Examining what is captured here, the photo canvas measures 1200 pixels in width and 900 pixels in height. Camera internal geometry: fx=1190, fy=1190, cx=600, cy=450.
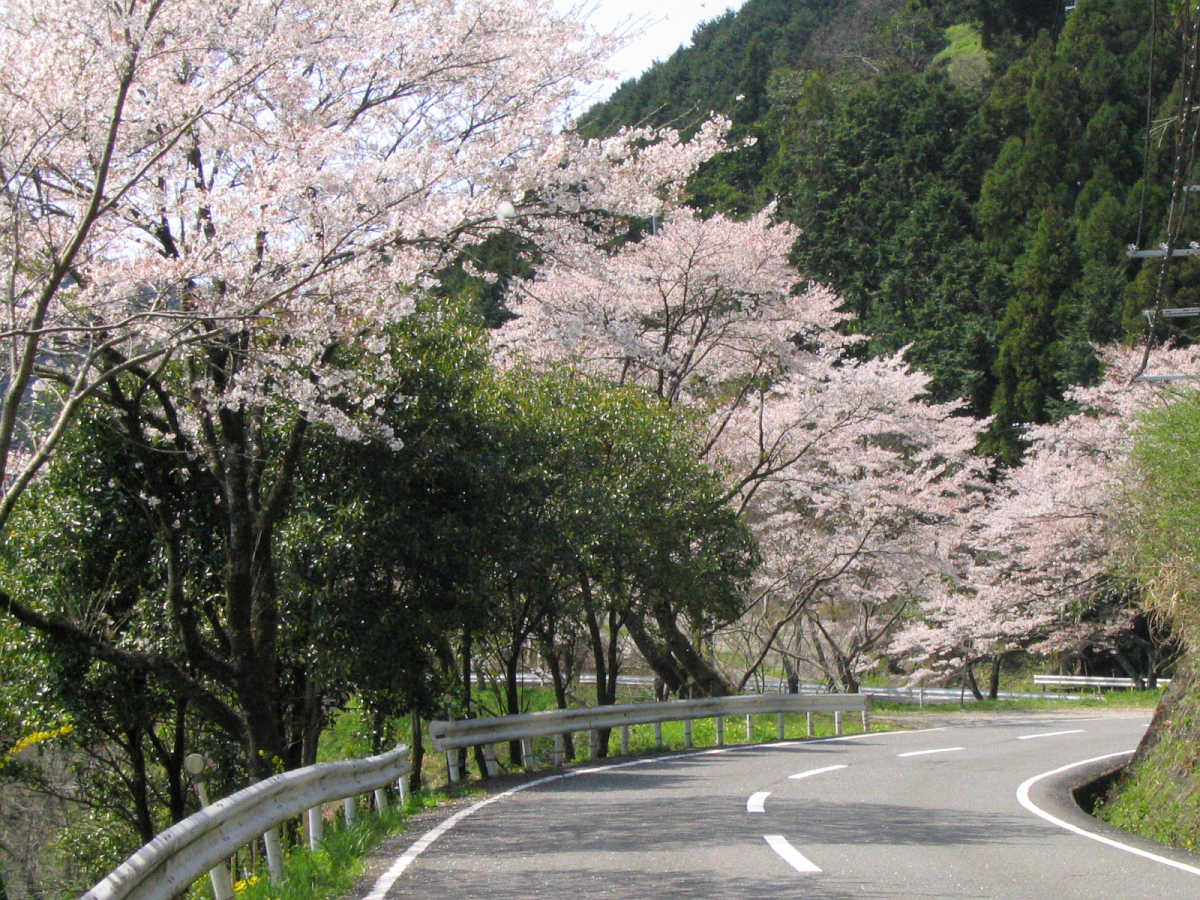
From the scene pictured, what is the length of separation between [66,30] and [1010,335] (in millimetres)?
41762

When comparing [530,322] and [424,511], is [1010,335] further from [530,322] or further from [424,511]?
[424,511]

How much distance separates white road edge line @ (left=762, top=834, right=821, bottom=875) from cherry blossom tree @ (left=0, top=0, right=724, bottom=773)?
5.39 meters

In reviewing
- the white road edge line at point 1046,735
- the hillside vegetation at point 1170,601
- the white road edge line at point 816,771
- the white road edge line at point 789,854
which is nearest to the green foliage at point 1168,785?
the hillside vegetation at point 1170,601

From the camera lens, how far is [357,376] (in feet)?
37.0

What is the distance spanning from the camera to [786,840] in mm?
8531


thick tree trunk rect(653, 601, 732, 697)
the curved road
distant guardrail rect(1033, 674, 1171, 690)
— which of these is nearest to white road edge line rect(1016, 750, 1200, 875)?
the curved road

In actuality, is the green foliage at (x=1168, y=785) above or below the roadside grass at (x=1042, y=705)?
above

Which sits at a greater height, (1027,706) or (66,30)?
(66,30)

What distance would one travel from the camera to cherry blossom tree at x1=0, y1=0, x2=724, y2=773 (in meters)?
8.83

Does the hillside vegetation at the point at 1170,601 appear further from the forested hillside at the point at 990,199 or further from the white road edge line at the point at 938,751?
the forested hillside at the point at 990,199

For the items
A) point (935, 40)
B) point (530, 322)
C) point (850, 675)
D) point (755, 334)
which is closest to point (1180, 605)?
point (755, 334)

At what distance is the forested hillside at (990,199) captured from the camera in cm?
4453

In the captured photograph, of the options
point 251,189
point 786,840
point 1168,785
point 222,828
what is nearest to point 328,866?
point 222,828

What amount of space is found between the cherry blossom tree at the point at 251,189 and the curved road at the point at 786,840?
148 inches
